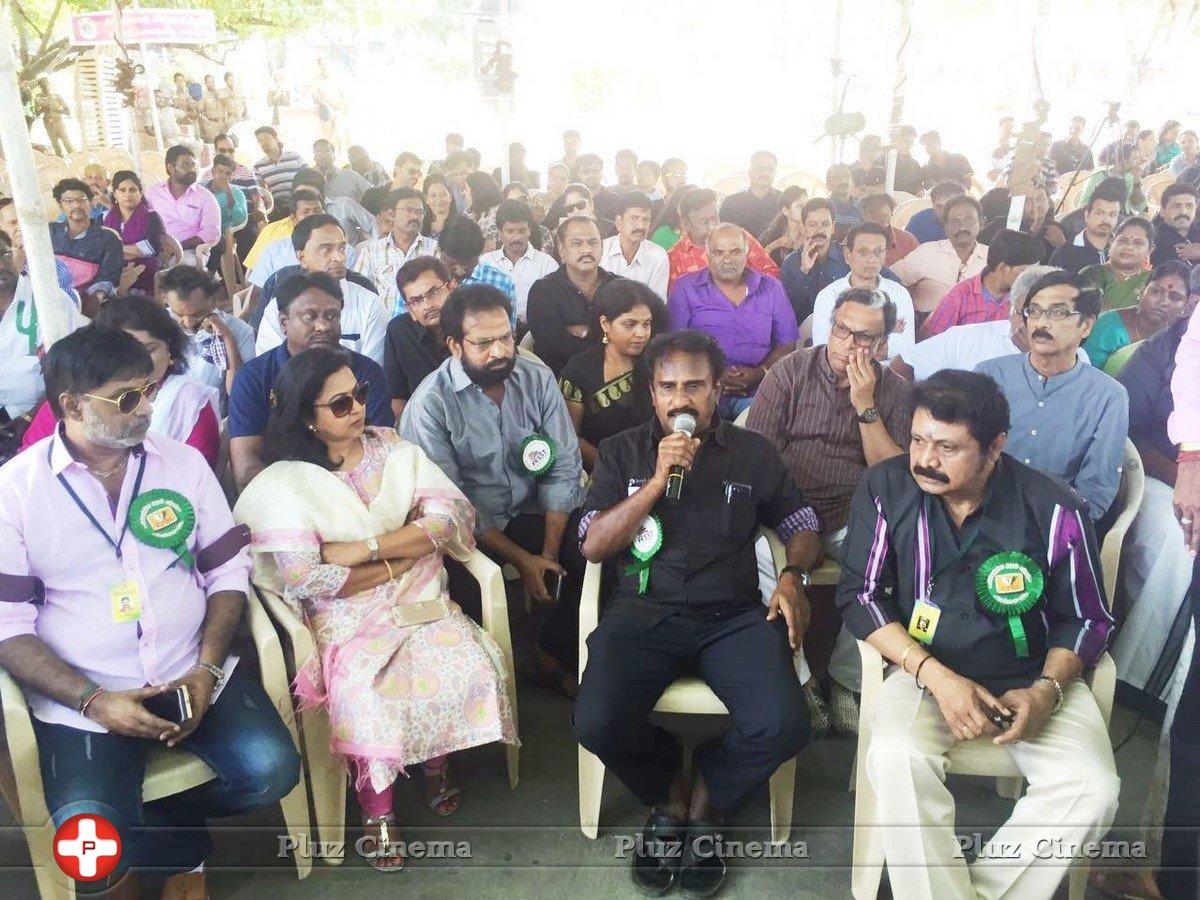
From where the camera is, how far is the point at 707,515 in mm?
2545

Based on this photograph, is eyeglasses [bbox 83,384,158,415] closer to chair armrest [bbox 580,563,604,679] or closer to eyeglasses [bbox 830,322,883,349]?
chair armrest [bbox 580,563,604,679]

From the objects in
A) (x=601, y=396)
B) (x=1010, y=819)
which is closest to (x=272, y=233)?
(x=601, y=396)

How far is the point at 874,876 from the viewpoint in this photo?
2.27 meters

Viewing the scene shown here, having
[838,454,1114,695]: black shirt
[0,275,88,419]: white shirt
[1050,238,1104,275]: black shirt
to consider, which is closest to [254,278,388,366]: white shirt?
[0,275,88,419]: white shirt

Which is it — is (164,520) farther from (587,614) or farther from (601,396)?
(601,396)

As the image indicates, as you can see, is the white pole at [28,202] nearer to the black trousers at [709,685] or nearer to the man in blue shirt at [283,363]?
the man in blue shirt at [283,363]

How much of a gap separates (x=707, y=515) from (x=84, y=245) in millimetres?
5352

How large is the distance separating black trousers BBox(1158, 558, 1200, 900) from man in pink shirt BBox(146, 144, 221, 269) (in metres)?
7.28

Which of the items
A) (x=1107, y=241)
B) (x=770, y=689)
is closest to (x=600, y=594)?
(x=770, y=689)

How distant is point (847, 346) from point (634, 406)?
0.92 meters

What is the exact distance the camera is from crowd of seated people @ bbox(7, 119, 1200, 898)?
2.11 meters

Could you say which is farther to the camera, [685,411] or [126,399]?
[685,411]

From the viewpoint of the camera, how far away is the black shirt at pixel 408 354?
390 centimetres

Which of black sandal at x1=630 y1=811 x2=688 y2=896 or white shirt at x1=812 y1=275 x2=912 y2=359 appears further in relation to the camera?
white shirt at x1=812 y1=275 x2=912 y2=359
